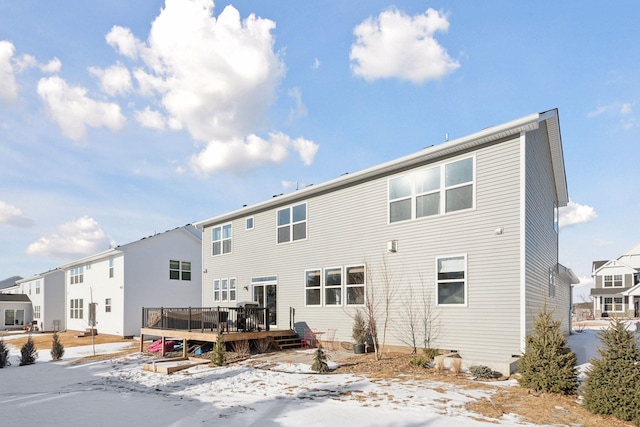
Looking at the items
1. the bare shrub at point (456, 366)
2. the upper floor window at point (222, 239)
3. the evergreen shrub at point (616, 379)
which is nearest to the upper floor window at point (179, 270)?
the upper floor window at point (222, 239)

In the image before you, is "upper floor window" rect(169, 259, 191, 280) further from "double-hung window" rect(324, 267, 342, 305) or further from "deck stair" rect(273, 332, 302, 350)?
"double-hung window" rect(324, 267, 342, 305)

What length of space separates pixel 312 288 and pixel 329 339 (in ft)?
6.60

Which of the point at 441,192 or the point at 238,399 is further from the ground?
the point at 441,192

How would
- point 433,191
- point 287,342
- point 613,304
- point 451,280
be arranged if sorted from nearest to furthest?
point 451,280 < point 433,191 < point 287,342 < point 613,304

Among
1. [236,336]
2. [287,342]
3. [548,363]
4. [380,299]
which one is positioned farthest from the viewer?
[287,342]

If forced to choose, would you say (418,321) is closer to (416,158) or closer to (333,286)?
(333,286)

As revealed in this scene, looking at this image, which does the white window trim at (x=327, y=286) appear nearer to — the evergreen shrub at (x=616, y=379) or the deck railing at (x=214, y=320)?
the deck railing at (x=214, y=320)

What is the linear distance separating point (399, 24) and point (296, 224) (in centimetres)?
802

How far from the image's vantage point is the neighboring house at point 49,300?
35812mm

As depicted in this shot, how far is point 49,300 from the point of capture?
36.4 m

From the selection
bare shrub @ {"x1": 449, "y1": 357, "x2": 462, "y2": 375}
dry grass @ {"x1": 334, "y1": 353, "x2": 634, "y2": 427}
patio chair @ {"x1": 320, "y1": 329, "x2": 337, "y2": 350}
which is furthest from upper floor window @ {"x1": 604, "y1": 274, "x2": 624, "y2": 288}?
dry grass @ {"x1": 334, "y1": 353, "x2": 634, "y2": 427}

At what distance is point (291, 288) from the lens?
16719 millimetres

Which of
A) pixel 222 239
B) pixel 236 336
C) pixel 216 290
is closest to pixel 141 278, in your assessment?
pixel 216 290

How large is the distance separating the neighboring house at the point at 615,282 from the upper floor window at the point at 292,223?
34.7 metres
